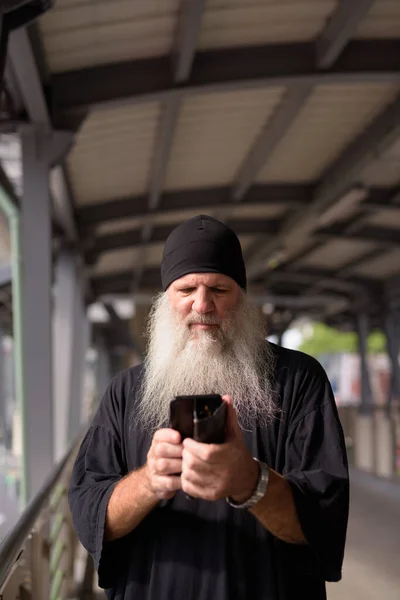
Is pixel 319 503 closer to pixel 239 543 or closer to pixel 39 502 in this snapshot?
pixel 239 543

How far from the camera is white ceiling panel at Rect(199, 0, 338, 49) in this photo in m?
4.99

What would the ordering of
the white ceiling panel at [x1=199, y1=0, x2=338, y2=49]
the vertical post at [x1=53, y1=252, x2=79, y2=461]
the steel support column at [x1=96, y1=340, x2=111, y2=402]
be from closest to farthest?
the white ceiling panel at [x1=199, y1=0, x2=338, y2=49] < the vertical post at [x1=53, y1=252, x2=79, y2=461] < the steel support column at [x1=96, y1=340, x2=111, y2=402]

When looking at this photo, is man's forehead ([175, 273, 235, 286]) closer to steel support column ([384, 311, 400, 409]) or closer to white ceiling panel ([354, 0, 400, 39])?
white ceiling panel ([354, 0, 400, 39])

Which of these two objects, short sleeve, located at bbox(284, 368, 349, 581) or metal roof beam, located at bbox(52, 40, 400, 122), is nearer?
short sleeve, located at bbox(284, 368, 349, 581)

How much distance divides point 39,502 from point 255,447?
1.41m

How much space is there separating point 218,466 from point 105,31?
4.16 metres

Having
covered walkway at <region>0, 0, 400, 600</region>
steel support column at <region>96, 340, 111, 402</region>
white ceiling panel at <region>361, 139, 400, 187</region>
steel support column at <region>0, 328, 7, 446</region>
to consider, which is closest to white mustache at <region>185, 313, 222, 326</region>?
covered walkway at <region>0, 0, 400, 600</region>

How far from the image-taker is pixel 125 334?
22781 mm

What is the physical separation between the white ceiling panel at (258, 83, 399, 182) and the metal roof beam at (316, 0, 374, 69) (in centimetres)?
55

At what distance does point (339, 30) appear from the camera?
5.16 metres

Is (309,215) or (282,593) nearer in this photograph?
(282,593)

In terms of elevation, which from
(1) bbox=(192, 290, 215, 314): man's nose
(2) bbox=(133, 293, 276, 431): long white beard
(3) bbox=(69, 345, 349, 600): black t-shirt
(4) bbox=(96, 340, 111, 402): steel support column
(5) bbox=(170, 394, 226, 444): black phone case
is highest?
(4) bbox=(96, 340, 111, 402): steel support column

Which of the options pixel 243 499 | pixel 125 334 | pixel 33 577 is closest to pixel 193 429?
pixel 243 499

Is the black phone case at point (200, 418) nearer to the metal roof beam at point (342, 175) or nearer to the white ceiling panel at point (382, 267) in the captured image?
the metal roof beam at point (342, 175)
